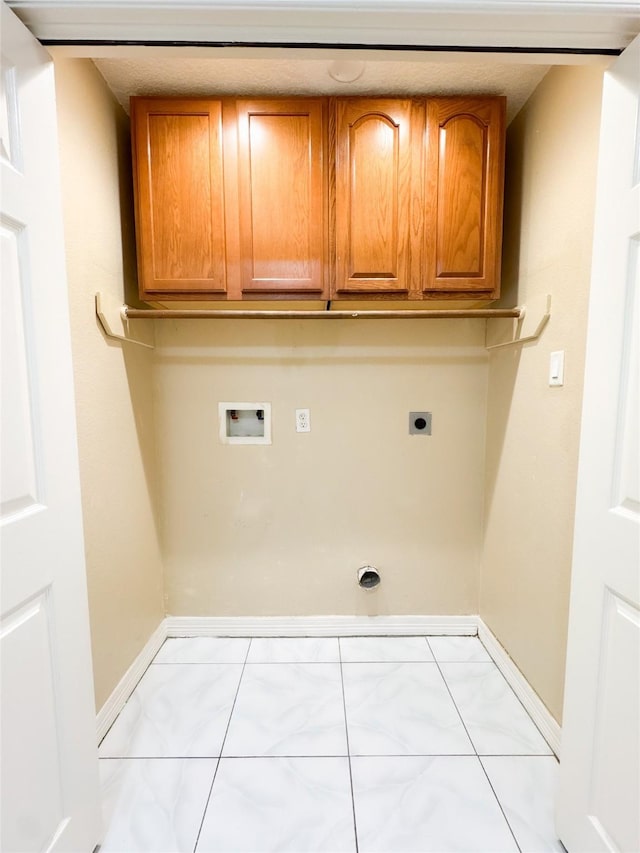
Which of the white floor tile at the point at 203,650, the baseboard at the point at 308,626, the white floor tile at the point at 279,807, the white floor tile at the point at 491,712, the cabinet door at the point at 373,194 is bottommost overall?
the white floor tile at the point at 203,650

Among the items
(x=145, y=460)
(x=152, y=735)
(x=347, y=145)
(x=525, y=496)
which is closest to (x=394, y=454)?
(x=525, y=496)

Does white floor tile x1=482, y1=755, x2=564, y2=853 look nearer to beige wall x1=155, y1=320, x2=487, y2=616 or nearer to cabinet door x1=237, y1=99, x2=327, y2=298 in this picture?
beige wall x1=155, y1=320, x2=487, y2=616

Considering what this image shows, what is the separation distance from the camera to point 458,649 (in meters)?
1.92

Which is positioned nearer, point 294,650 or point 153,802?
point 153,802

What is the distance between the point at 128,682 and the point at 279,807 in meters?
0.83

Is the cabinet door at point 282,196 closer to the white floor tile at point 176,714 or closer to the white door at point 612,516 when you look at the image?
the white door at point 612,516

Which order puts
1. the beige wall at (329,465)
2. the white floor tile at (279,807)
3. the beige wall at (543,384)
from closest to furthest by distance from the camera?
the white floor tile at (279,807) < the beige wall at (543,384) < the beige wall at (329,465)

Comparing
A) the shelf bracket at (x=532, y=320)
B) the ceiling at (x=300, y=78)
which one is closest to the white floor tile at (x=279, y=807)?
the shelf bracket at (x=532, y=320)

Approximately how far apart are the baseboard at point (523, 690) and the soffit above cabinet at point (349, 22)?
2.04 m

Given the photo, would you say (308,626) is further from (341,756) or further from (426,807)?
(426,807)

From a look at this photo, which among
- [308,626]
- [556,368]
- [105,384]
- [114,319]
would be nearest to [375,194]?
[556,368]

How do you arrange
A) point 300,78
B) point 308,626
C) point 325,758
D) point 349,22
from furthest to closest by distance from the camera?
point 308,626
point 300,78
point 325,758
point 349,22

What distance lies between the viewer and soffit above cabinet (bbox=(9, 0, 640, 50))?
787 mm

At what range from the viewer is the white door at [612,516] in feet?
2.81
